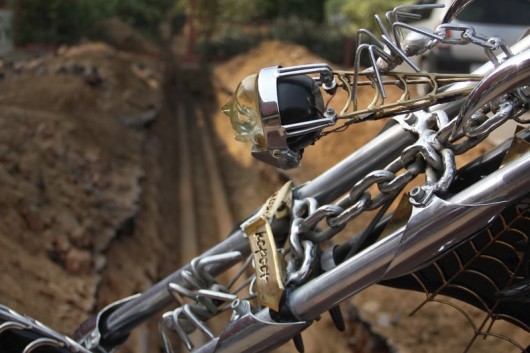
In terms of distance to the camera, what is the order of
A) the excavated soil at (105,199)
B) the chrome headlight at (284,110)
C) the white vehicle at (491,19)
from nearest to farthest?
the chrome headlight at (284,110)
the excavated soil at (105,199)
the white vehicle at (491,19)

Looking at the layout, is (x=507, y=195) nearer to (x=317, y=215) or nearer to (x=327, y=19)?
(x=317, y=215)

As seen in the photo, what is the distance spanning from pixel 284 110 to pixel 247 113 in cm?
13

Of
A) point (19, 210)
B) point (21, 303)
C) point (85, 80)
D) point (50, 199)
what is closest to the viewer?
point (21, 303)

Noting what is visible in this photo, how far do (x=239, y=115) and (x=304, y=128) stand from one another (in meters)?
0.19

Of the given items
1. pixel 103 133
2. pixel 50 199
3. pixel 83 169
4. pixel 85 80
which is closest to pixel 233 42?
pixel 85 80

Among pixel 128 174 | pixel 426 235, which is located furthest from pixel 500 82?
pixel 128 174

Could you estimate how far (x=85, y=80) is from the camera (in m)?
10.2

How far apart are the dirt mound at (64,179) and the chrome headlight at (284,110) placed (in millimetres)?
2468

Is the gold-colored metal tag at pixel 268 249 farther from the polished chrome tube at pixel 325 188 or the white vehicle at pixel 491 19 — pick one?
the white vehicle at pixel 491 19

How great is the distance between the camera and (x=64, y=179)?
241 inches

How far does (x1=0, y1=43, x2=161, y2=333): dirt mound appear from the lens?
4.36 meters

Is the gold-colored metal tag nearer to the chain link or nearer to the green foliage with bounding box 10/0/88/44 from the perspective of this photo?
the chain link

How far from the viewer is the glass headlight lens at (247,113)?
164cm

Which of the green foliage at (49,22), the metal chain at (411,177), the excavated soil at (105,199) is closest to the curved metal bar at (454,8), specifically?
the metal chain at (411,177)
